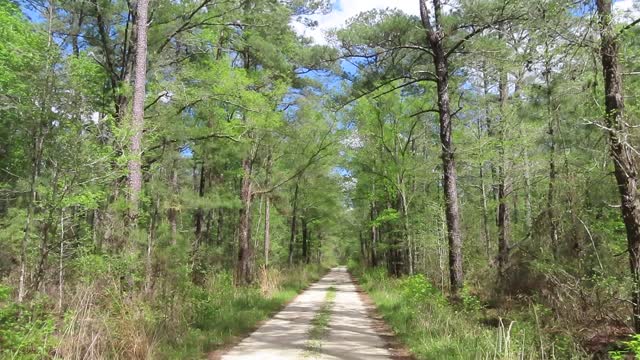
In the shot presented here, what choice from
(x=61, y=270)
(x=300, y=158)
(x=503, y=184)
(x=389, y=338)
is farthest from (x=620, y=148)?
(x=300, y=158)

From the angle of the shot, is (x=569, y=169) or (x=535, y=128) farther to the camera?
(x=535, y=128)

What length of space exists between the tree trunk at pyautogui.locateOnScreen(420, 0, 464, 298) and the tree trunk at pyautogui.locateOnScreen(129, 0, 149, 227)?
6.77 meters

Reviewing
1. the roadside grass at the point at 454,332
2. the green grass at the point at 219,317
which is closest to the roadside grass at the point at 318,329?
the green grass at the point at 219,317

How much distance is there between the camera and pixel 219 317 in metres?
10.3

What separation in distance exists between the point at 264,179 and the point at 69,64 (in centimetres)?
1516

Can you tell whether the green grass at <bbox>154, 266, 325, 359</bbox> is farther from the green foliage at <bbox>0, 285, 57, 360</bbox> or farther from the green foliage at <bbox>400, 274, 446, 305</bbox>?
the green foliage at <bbox>400, 274, 446, 305</bbox>

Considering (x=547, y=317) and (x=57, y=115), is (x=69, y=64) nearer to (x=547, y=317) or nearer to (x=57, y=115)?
(x=57, y=115)

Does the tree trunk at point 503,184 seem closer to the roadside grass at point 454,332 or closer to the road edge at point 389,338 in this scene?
the road edge at point 389,338

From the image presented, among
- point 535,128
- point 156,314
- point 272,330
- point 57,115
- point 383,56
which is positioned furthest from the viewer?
point 535,128

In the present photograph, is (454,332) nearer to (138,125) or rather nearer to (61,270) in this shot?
(61,270)

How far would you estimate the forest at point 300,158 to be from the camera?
6250 mm

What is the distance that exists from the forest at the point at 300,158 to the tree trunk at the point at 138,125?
0.05 metres

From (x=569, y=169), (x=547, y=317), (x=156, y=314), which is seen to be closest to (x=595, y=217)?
(x=569, y=169)

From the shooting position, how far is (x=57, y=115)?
648 centimetres
